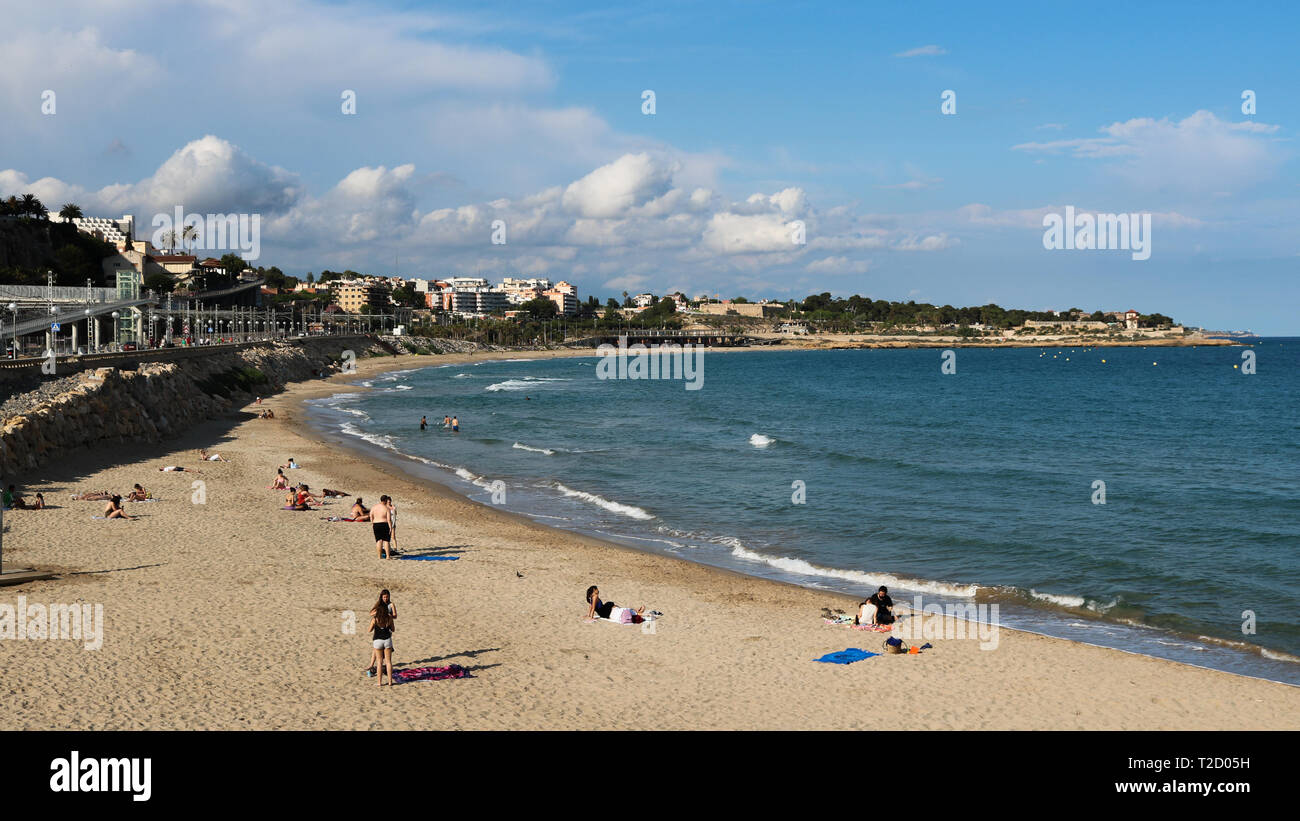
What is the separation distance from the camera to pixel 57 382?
3391cm

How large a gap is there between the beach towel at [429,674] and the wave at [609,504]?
14149mm

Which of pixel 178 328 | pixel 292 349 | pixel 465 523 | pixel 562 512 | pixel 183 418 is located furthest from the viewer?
pixel 178 328

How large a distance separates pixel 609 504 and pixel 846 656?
15616 mm

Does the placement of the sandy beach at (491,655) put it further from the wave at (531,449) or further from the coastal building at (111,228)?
the coastal building at (111,228)

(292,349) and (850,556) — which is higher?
(292,349)

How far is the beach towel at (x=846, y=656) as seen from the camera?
14.7 metres

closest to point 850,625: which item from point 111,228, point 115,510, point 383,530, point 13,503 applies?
point 383,530

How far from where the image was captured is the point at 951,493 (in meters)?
31.5

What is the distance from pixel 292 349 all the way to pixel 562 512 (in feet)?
258

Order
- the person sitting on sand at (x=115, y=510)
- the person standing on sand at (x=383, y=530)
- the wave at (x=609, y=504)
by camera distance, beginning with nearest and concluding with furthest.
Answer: the person standing on sand at (x=383, y=530)
the person sitting on sand at (x=115, y=510)
the wave at (x=609, y=504)

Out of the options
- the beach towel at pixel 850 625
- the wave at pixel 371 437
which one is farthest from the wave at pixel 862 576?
the wave at pixel 371 437

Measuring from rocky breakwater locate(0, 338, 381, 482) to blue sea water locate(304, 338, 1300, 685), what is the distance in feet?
23.2
